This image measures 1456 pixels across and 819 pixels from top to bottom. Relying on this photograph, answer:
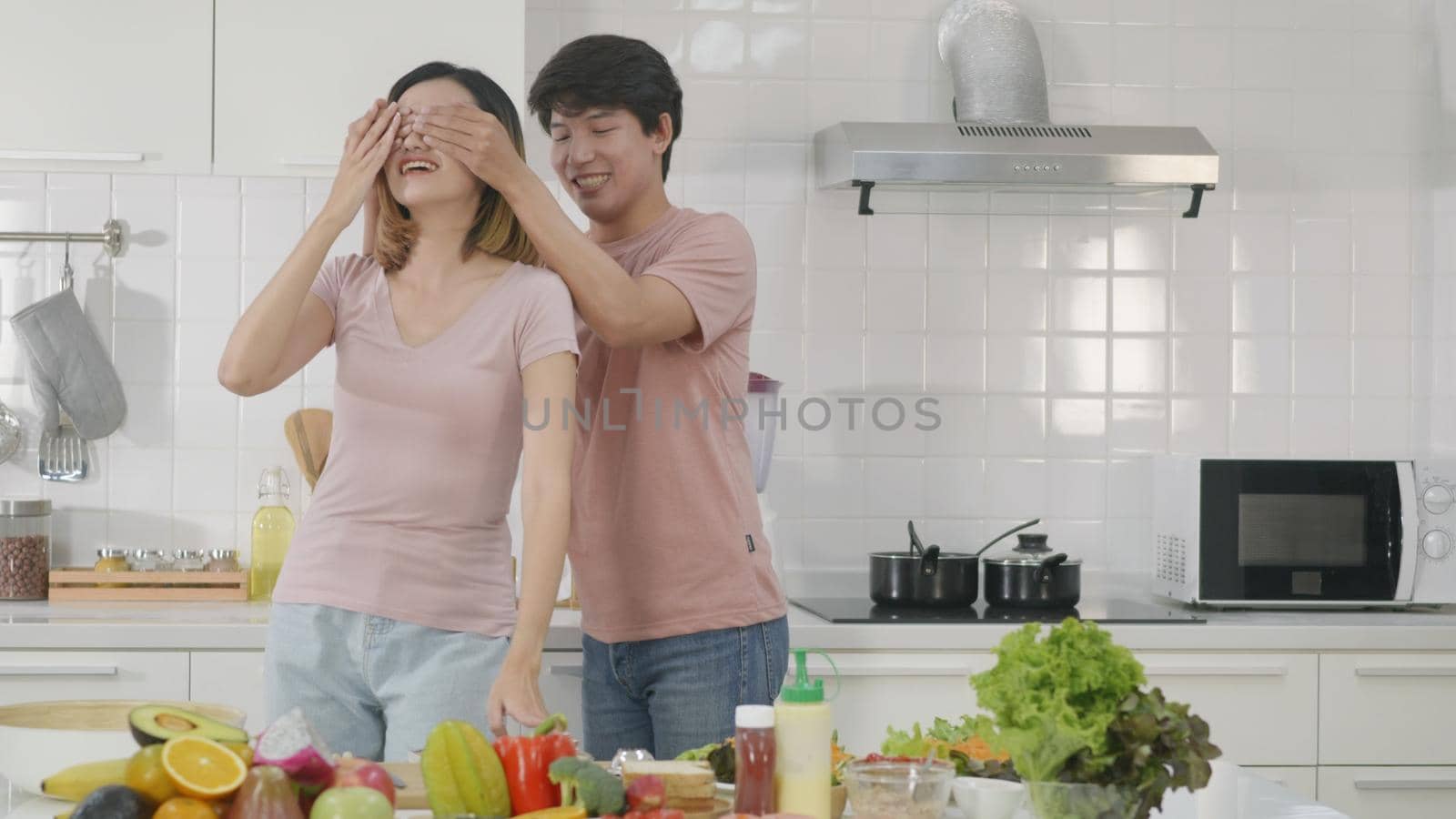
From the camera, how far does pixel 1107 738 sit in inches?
46.0

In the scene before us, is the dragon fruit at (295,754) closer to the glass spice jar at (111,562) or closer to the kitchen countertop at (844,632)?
the kitchen countertop at (844,632)

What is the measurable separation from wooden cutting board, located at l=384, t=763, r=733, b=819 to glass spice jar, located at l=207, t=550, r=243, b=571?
5.40 feet

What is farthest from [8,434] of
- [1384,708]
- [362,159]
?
[1384,708]

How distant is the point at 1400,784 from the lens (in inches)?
103

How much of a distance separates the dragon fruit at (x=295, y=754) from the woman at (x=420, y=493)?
1.44ft

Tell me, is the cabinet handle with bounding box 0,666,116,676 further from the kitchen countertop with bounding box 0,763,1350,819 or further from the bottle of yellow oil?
the kitchen countertop with bounding box 0,763,1350,819

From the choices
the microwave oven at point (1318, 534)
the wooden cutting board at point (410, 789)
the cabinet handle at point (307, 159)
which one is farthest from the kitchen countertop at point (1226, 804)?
the cabinet handle at point (307, 159)

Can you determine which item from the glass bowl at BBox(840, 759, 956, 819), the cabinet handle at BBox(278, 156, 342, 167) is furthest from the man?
the cabinet handle at BBox(278, 156, 342, 167)

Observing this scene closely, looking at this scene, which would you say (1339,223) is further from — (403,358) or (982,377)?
(403,358)

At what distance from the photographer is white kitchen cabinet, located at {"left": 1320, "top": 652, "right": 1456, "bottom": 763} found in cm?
262

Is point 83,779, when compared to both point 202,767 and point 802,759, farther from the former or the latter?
point 802,759

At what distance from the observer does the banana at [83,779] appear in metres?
1.11

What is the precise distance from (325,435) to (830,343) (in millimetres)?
1060

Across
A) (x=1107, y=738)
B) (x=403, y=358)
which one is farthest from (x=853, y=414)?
(x=1107, y=738)
